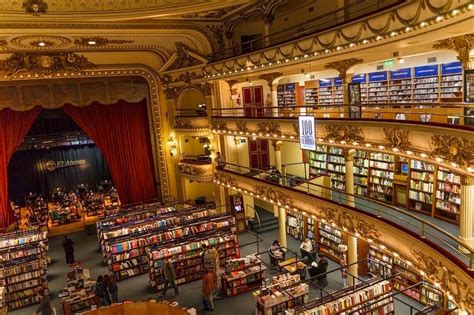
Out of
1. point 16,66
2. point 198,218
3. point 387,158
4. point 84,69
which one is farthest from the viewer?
point 84,69

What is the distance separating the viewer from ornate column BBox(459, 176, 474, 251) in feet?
22.2

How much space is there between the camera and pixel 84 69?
15930 millimetres

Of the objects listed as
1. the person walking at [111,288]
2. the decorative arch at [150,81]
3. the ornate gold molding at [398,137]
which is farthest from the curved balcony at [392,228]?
the person walking at [111,288]

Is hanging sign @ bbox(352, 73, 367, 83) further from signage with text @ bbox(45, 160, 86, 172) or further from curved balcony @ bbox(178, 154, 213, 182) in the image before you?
signage with text @ bbox(45, 160, 86, 172)

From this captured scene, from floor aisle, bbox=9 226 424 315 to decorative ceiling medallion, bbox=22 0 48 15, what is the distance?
7697 mm

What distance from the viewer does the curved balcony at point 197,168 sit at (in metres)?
15.7

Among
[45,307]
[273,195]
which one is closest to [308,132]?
[273,195]

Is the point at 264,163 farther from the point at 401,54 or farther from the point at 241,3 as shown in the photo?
the point at 401,54

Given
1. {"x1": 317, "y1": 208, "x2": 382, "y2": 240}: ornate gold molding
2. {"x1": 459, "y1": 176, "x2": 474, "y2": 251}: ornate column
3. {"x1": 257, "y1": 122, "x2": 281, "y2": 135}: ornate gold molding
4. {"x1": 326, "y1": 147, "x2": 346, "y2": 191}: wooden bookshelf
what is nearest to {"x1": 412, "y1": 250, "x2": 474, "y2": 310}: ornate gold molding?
{"x1": 459, "y1": 176, "x2": 474, "y2": 251}: ornate column

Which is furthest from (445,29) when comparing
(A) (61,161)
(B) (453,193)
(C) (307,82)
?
(A) (61,161)

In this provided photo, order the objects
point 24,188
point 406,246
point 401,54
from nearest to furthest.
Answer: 1. point 406,246
2. point 401,54
3. point 24,188

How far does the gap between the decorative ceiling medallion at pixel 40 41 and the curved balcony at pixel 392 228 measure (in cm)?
700

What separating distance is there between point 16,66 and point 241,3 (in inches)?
335

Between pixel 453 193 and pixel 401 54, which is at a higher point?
pixel 401 54
